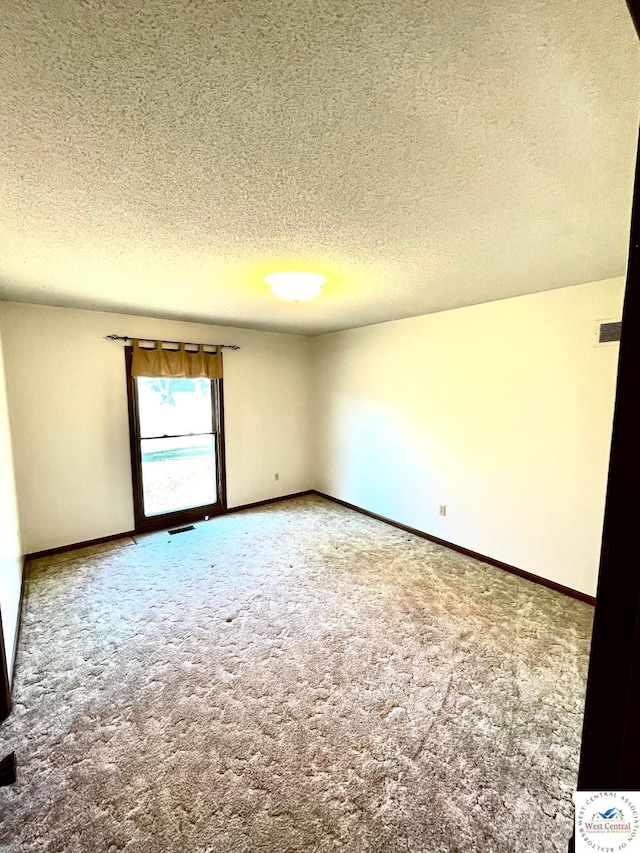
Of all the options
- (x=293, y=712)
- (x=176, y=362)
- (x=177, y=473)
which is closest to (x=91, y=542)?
(x=177, y=473)

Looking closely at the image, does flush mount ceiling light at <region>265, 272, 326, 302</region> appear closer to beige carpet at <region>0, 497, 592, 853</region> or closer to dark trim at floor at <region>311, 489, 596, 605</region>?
beige carpet at <region>0, 497, 592, 853</region>

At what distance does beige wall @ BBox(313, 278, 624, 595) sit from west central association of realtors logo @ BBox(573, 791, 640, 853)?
2.34 meters

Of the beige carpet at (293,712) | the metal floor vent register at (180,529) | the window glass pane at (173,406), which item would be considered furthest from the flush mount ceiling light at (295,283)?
the metal floor vent register at (180,529)

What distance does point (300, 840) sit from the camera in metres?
1.25

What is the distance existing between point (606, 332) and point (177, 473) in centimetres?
436

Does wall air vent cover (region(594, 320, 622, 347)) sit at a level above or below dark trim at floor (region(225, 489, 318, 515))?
above

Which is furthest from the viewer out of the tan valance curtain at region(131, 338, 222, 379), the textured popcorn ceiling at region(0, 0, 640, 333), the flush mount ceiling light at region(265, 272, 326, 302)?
the tan valance curtain at region(131, 338, 222, 379)

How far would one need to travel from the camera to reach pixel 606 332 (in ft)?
8.32

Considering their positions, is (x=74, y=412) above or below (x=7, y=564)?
above

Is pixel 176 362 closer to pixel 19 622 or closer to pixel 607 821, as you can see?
pixel 19 622

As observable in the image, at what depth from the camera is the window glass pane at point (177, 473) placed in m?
4.10

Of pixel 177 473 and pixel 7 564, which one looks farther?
pixel 177 473

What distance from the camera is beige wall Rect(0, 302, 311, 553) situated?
3283 millimetres

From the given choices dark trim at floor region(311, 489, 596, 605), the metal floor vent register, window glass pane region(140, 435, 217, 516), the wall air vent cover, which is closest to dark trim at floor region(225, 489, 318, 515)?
window glass pane region(140, 435, 217, 516)
